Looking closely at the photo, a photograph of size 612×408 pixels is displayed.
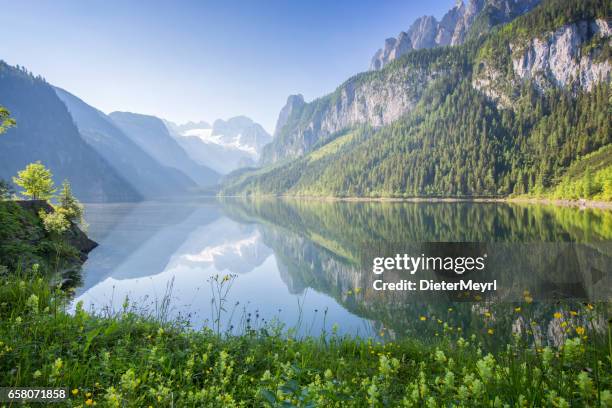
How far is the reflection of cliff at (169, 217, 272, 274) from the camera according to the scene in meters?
38.9

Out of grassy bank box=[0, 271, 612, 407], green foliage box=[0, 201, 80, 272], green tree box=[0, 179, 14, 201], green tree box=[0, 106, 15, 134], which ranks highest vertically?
green tree box=[0, 106, 15, 134]

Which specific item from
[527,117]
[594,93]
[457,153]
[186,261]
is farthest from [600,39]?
[186,261]

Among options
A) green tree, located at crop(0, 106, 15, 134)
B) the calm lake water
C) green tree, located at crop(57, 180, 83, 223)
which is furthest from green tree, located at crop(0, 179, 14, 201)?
green tree, located at crop(0, 106, 15, 134)

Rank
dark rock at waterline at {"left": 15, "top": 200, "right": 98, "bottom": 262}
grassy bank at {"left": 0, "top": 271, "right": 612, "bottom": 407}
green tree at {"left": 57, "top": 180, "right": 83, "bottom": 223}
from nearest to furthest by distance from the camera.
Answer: grassy bank at {"left": 0, "top": 271, "right": 612, "bottom": 407} < dark rock at waterline at {"left": 15, "top": 200, "right": 98, "bottom": 262} < green tree at {"left": 57, "top": 180, "right": 83, "bottom": 223}

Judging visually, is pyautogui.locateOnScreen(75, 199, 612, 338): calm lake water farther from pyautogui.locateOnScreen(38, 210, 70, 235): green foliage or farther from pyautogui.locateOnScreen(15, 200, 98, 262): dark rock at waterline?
pyautogui.locateOnScreen(38, 210, 70, 235): green foliage

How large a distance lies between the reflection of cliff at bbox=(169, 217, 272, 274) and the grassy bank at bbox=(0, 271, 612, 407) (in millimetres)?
26465

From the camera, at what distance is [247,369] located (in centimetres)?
586

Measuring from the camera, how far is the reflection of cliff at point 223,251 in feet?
128

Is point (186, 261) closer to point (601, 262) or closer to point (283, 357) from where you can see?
point (283, 357)

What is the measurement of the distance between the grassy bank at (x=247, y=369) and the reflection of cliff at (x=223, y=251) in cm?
2646

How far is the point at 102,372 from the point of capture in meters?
5.04

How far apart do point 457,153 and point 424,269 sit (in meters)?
184

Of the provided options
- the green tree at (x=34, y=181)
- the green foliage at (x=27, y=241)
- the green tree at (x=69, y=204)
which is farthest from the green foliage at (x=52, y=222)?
the green tree at (x=34, y=181)

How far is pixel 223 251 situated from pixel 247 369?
45626mm
